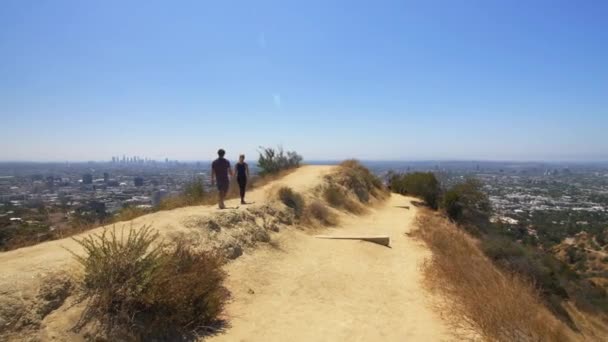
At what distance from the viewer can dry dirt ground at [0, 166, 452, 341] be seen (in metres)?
4.98

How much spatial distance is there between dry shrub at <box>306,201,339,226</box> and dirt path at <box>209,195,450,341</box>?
2.05 meters

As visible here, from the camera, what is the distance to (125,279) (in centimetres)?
479

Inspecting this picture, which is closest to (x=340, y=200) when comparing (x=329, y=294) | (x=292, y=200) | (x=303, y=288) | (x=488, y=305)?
(x=292, y=200)

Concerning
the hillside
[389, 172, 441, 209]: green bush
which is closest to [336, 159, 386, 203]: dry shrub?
[389, 172, 441, 209]: green bush

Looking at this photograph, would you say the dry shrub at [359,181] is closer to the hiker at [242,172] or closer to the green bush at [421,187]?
the green bush at [421,187]

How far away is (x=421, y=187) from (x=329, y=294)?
1867cm

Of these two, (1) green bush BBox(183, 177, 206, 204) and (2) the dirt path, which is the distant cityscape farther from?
(2) the dirt path

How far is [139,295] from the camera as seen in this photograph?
15.5 feet

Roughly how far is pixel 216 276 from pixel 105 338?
2.21 metres

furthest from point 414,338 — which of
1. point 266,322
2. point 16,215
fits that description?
point 16,215

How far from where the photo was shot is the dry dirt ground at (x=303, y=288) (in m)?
4.98

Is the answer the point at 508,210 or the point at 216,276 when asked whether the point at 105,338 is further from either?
the point at 508,210

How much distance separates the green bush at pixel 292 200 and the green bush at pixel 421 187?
1199 cm

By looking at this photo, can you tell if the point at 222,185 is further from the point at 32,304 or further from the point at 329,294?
the point at 32,304
